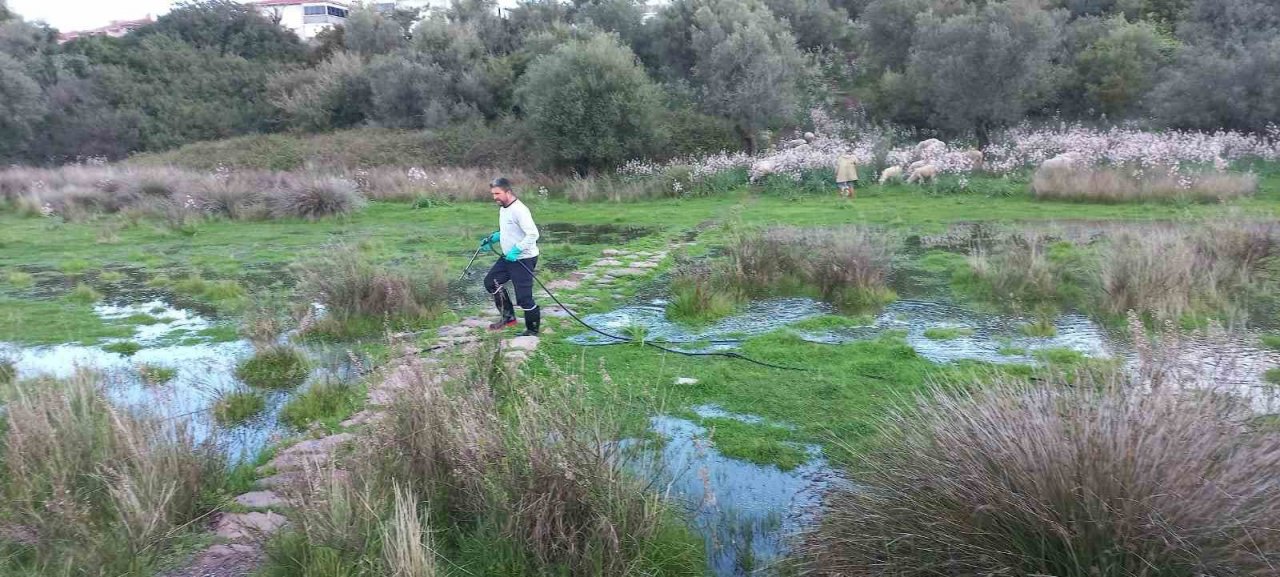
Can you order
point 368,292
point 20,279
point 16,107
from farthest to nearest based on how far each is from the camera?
point 16,107 < point 20,279 < point 368,292

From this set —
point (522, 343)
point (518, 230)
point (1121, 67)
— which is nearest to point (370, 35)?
point (1121, 67)

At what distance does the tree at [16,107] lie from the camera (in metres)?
31.6

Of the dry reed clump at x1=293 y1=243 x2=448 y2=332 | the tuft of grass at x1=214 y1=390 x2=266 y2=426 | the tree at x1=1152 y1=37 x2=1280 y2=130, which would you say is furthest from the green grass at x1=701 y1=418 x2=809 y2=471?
the tree at x1=1152 y1=37 x2=1280 y2=130

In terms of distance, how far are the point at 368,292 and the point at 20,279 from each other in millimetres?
6360

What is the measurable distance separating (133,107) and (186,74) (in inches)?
148

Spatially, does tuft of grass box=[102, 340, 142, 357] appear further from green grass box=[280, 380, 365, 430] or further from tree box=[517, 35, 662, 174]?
tree box=[517, 35, 662, 174]

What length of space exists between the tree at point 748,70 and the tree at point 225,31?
24.5 meters

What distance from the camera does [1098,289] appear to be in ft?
25.1

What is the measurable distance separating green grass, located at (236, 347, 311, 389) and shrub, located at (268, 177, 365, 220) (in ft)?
39.0

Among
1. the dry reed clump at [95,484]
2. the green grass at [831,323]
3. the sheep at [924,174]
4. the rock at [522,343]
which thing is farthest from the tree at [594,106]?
the dry reed clump at [95,484]

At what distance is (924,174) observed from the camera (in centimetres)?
1834

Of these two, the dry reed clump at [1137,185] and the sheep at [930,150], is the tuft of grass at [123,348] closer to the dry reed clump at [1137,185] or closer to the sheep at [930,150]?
the dry reed clump at [1137,185]

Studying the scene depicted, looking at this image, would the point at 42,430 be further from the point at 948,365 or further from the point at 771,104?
the point at 771,104

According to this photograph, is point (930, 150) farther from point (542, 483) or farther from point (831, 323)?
point (542, 483)
